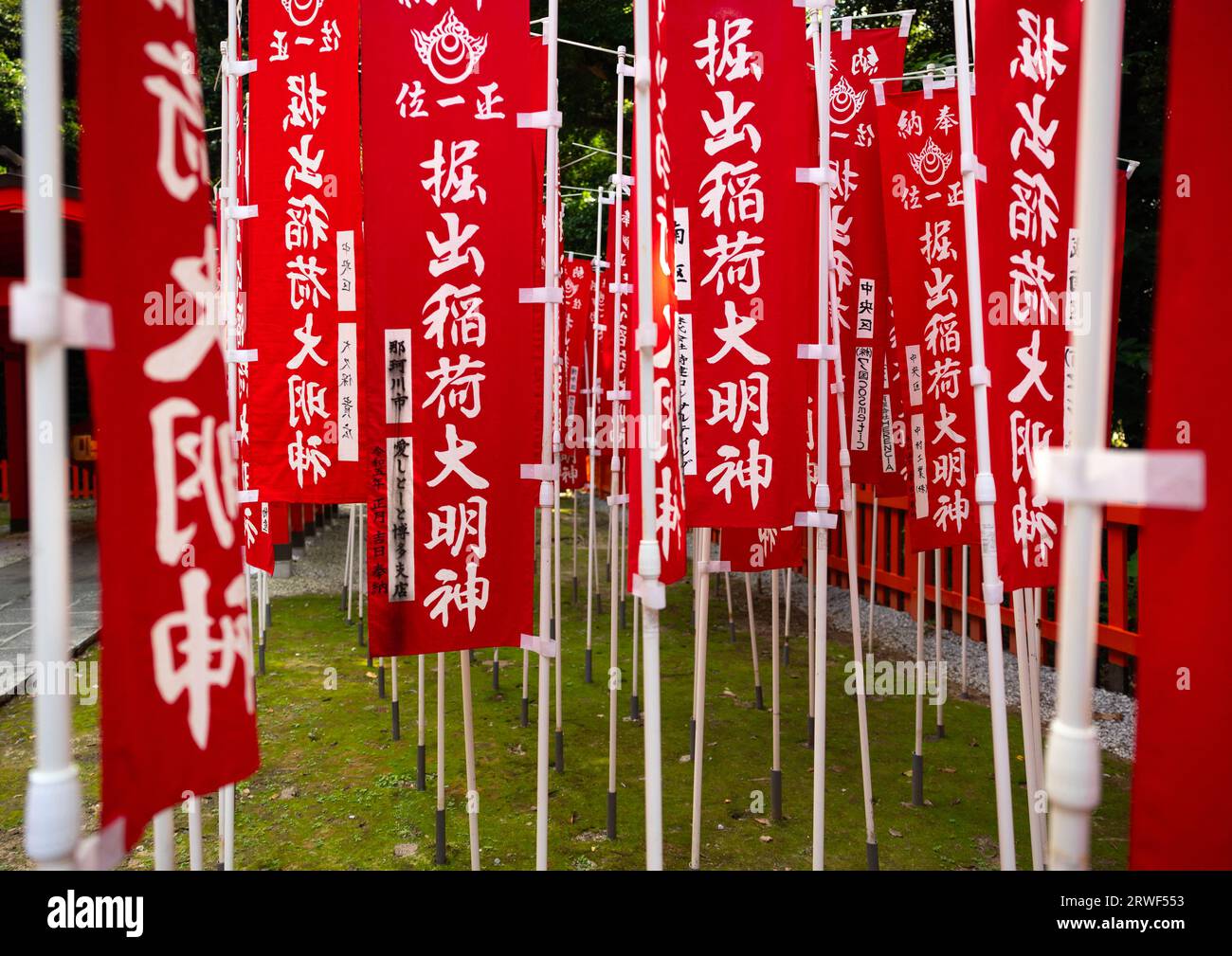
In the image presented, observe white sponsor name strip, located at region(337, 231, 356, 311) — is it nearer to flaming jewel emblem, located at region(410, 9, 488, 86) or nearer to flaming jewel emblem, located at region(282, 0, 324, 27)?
flaming jewel emblem, located at region(282, 0, 324, 27)

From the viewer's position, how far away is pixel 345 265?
438cm

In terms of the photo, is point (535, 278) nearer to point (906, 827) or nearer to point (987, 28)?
point (987, 28)

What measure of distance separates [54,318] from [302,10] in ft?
12.1

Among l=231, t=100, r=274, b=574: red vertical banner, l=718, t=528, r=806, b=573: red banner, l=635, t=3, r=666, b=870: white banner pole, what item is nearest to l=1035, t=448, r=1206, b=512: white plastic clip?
l=635, t=3, r=666, b=870: white banner pole

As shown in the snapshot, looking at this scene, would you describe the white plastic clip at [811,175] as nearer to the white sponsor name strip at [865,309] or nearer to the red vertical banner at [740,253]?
the red vertical banner at [740,253]

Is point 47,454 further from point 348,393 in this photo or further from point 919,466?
point 919,466

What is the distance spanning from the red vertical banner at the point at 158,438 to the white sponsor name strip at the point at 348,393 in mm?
2654

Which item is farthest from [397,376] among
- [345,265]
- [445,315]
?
[345,265]

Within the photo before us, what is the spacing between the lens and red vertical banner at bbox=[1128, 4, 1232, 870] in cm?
171

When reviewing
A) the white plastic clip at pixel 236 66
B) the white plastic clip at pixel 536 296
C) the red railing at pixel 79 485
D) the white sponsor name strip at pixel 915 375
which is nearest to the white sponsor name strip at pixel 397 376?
the white plastic clip at pixel 536 296

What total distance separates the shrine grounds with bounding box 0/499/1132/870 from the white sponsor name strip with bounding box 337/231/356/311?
9.28ft

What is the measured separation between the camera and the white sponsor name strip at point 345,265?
14.3 ft

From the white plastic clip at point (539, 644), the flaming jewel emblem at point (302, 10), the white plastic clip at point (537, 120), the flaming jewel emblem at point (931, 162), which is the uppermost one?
the flaming jewel emblem at point (302, 10)
